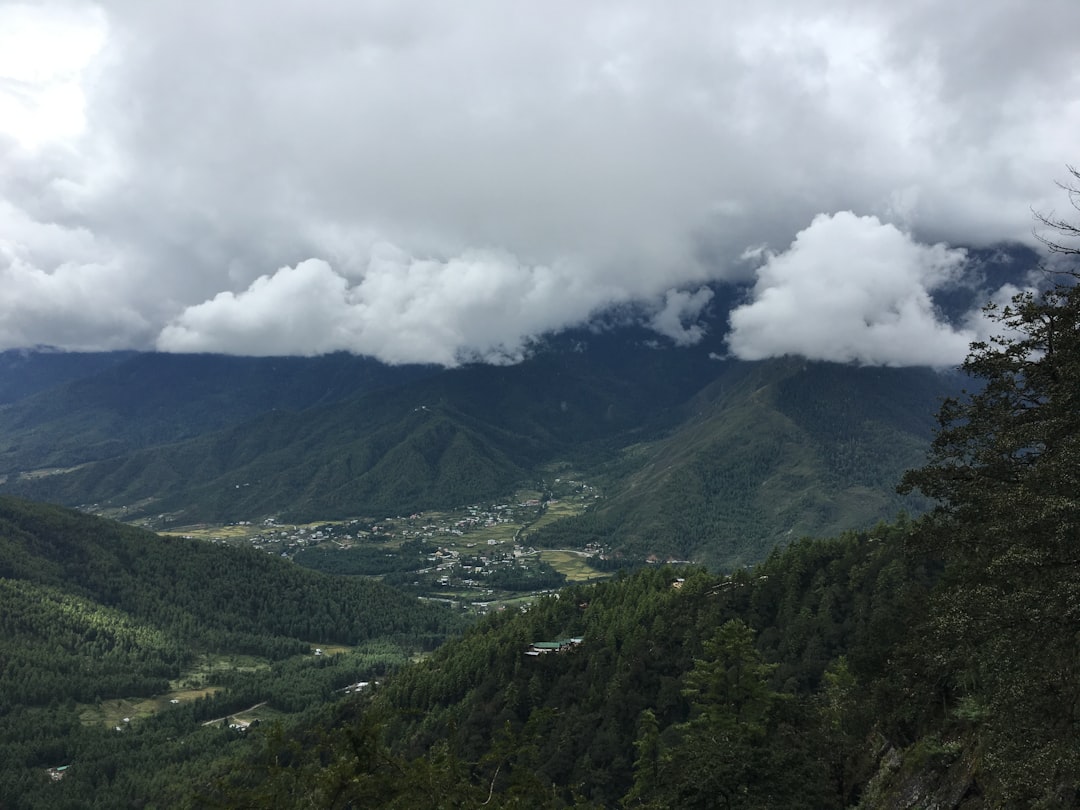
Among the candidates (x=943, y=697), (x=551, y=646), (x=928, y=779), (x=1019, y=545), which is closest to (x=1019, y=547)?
(x=1019, y=545)

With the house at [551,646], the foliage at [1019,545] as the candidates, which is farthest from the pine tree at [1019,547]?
the house at [551,646]

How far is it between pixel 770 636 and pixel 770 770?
81098mm

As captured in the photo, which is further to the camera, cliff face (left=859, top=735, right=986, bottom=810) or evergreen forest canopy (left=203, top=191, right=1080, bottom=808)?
cliff face (left=859, top=735, right=986, bottom=810)

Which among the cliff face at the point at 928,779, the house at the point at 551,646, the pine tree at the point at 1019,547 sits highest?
the pine tree at the point at 1019,547

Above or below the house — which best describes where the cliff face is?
above

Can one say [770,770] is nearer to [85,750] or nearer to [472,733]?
[472,733]

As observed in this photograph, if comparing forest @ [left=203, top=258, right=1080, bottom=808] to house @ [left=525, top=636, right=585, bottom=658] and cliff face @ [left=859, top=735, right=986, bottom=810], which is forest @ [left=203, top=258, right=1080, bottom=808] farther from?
house @ [left=525, top=636, right=585, bottom=658]

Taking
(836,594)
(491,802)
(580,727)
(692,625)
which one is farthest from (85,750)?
(491,802)

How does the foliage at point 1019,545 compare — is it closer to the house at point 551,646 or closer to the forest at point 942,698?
the forest at point 942,698

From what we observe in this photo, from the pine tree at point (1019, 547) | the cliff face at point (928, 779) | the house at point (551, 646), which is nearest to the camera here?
the pine tree at point (1019, 547)

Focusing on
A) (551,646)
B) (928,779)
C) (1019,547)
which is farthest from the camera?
(551,646)

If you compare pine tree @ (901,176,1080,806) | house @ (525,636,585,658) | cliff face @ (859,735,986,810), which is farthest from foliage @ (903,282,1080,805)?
house @ (525,636,585,658)

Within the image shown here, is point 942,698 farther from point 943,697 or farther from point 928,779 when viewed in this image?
point 928,779

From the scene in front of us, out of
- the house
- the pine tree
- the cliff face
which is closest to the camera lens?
the pine tree
